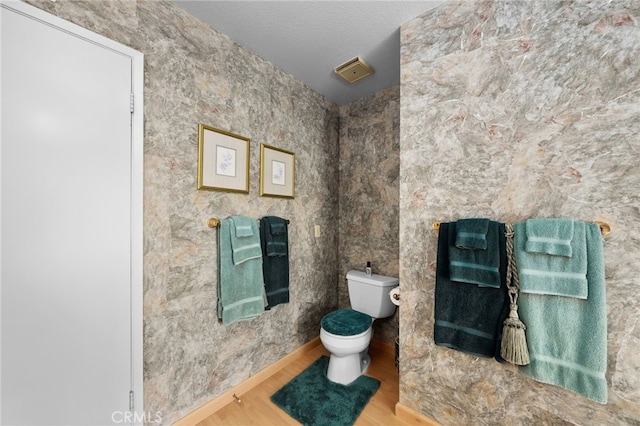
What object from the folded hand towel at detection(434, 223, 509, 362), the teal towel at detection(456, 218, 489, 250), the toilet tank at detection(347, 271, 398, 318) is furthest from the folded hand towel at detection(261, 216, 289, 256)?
the teal towel at detection(456, 218, 489, 250)

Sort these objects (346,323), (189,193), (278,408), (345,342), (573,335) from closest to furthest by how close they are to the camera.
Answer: (573,335) → (189,193) → (278,408) → (345,342) → (346,323)

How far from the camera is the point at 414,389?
1524 millimetres

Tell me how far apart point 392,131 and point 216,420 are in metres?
2.61

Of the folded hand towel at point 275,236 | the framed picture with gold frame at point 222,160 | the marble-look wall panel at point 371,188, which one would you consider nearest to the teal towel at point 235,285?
the folded hand towel at point 275,236

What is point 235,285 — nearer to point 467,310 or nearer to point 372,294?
point 372,294

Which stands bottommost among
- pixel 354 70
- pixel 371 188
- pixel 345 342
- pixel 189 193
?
pixel 345 342

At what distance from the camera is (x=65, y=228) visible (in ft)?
3.56

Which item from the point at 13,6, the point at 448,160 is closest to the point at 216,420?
the point at 448,160

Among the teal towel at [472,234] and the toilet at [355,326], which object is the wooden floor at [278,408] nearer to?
the toilet at [355,326]

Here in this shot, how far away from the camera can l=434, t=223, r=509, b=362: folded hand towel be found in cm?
123

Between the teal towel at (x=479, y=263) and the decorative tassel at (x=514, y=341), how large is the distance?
16 centimetres

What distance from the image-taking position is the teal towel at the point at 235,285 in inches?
63.0

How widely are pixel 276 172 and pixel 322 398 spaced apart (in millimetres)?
1699

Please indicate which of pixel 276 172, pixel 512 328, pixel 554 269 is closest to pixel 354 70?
pixel 276 172
